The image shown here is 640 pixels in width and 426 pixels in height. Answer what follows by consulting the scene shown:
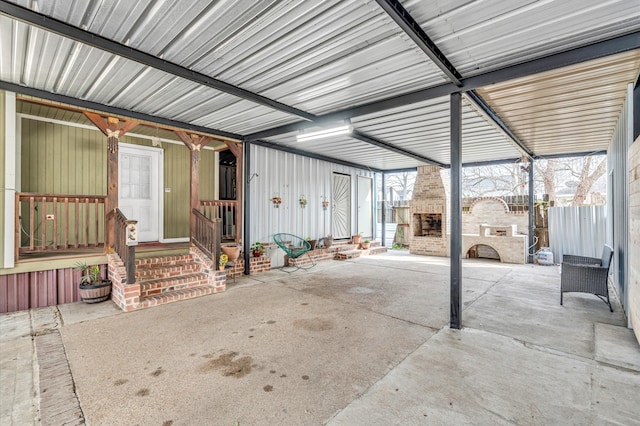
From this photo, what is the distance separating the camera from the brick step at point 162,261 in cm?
495

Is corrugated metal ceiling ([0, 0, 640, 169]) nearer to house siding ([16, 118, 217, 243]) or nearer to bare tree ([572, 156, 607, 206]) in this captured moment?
house siding ([16, 118, 217, 243])

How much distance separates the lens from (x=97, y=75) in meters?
3.54

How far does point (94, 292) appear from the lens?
4.29 metres

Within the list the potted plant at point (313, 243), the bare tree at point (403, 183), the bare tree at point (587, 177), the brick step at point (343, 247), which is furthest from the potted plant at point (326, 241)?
the bare tree at point (403, 183)

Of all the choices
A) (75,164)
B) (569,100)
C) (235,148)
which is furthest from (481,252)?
(75,164)

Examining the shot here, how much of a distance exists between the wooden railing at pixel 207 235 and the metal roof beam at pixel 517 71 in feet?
9.15

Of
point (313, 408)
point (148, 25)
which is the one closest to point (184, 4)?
point (148, 25)

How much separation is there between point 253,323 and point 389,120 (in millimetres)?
4023

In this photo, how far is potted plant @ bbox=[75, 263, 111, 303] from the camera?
14.0 feet

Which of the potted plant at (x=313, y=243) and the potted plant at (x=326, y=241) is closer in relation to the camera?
the potted plant at (x=313, y=243)

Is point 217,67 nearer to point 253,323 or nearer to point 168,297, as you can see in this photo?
point 253,323

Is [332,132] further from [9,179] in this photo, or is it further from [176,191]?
[9,179]

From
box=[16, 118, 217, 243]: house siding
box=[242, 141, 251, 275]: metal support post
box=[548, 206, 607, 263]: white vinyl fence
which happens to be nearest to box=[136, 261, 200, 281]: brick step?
box=[242, 141, 251, 275]: metal support post

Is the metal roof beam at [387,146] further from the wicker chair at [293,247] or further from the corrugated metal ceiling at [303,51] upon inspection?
the wicker chair at [293,247]
